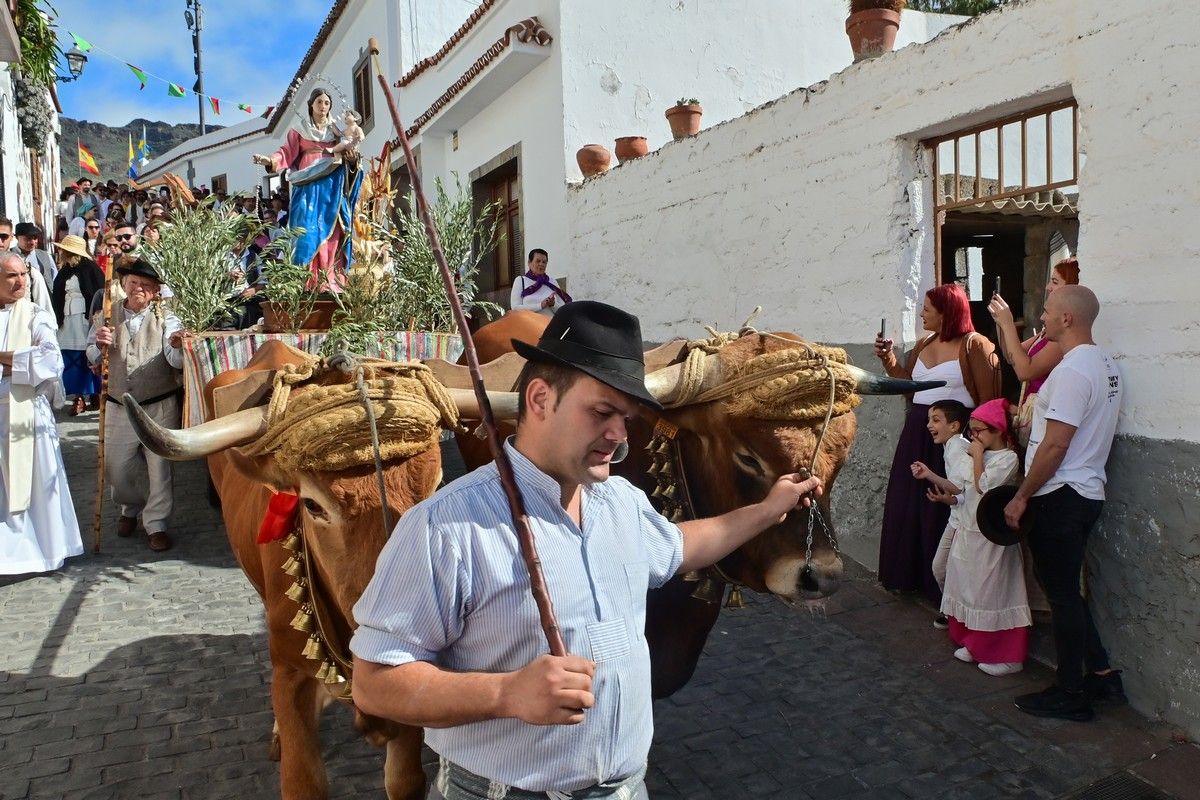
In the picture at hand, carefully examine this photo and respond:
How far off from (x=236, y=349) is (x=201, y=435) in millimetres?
2209

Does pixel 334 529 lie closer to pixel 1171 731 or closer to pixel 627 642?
pixel 627 642

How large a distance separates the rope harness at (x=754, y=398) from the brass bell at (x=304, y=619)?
119 cm

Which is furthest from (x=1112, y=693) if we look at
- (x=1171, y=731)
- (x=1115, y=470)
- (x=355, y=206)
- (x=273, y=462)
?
(x=355, y=206)

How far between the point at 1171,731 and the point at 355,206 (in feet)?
18.8

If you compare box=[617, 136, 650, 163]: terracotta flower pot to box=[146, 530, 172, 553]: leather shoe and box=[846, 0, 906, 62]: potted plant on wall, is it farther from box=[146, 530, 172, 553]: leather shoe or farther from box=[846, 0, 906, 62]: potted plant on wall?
box=[146, 530, 172, 553]: leather shoe

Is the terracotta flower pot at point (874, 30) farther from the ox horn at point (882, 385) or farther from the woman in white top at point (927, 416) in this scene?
the ox horn at point (882, 385)

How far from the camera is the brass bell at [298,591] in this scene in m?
2.46

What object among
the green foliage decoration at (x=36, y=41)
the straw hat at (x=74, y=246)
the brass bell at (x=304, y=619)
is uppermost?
the green foliage decoration at (x=36, y=41)

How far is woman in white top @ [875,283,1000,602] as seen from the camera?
4973mm

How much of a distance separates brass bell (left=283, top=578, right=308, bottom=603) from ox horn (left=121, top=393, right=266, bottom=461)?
A: 448 millimetres

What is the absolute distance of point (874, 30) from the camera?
602cm

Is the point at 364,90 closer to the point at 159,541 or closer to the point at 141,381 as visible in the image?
the point at 141,381

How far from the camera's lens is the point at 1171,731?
3.98 metres

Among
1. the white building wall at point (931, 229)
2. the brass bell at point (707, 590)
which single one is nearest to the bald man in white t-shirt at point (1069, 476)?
the white building wall at point (931, 229)
